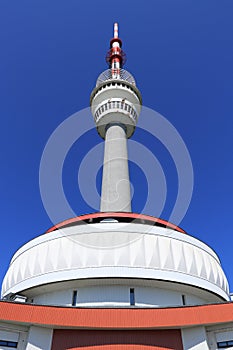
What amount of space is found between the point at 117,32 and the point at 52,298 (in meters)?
47.0

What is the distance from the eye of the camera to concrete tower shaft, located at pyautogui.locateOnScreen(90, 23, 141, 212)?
103ft

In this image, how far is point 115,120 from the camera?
4009cm

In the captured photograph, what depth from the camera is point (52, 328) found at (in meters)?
14.7

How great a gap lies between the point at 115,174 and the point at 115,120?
10.1 metres

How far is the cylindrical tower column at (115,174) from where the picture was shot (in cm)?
3039

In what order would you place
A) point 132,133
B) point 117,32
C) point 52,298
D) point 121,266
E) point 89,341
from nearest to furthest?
point 89,341 < point 121,266 < point 52,298 < point 132,133 < point 117,32

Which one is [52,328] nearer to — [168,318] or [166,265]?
[168,318]

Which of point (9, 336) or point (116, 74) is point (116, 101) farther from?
point (9, 336)

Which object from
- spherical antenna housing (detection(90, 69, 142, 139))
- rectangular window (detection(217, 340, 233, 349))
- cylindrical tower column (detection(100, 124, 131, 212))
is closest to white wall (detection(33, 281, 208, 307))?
rectangular window (detection(217, 340, 233, 349))

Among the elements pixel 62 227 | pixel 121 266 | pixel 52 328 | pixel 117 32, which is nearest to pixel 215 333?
pixel 121 266

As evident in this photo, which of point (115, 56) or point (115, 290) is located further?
point (115, 56)

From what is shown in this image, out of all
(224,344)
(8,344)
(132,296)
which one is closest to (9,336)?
(8,344)

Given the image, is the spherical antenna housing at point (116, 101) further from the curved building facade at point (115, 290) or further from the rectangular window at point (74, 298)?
the rectangular window at point (74, 298)

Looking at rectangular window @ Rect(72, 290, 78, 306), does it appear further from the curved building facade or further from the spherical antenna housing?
the spherical antenna housing
